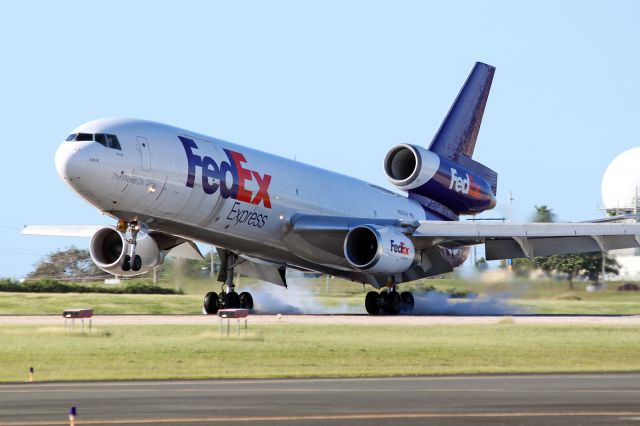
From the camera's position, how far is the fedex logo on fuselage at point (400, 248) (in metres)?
36.0

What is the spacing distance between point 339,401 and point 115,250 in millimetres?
23275

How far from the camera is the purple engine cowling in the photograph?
136 ft

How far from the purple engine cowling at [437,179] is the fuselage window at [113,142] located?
13.8 m

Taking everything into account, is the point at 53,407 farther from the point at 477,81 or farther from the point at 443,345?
the point at 477,81

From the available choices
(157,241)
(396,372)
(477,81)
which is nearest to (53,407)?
(396,372)

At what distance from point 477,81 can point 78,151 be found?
2115 centimetres

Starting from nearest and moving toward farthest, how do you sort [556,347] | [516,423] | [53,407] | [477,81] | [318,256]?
[516,423] → [53,407] → [556,347] → [318,256] → [477,81]

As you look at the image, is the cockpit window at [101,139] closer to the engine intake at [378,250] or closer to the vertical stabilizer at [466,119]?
the engine intake at [378,250]

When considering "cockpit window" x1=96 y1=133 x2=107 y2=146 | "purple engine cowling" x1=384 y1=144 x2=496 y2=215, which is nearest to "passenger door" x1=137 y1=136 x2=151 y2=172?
"cockpit window" x1=96 y1=133 x2=107 y2=146

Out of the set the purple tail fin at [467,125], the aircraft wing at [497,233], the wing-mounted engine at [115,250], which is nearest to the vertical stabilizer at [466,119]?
the purple tail fin at [467,125]

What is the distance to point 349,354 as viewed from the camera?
22.7 m

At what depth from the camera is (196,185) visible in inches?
1265

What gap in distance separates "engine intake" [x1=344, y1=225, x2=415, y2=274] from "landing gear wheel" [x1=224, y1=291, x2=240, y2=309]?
4046 millimetres

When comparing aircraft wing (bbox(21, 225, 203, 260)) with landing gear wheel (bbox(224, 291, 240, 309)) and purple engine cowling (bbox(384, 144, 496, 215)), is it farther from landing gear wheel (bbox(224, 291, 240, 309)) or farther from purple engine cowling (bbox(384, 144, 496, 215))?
purple engine cowling (bbox(384, 144, 496, 215))
